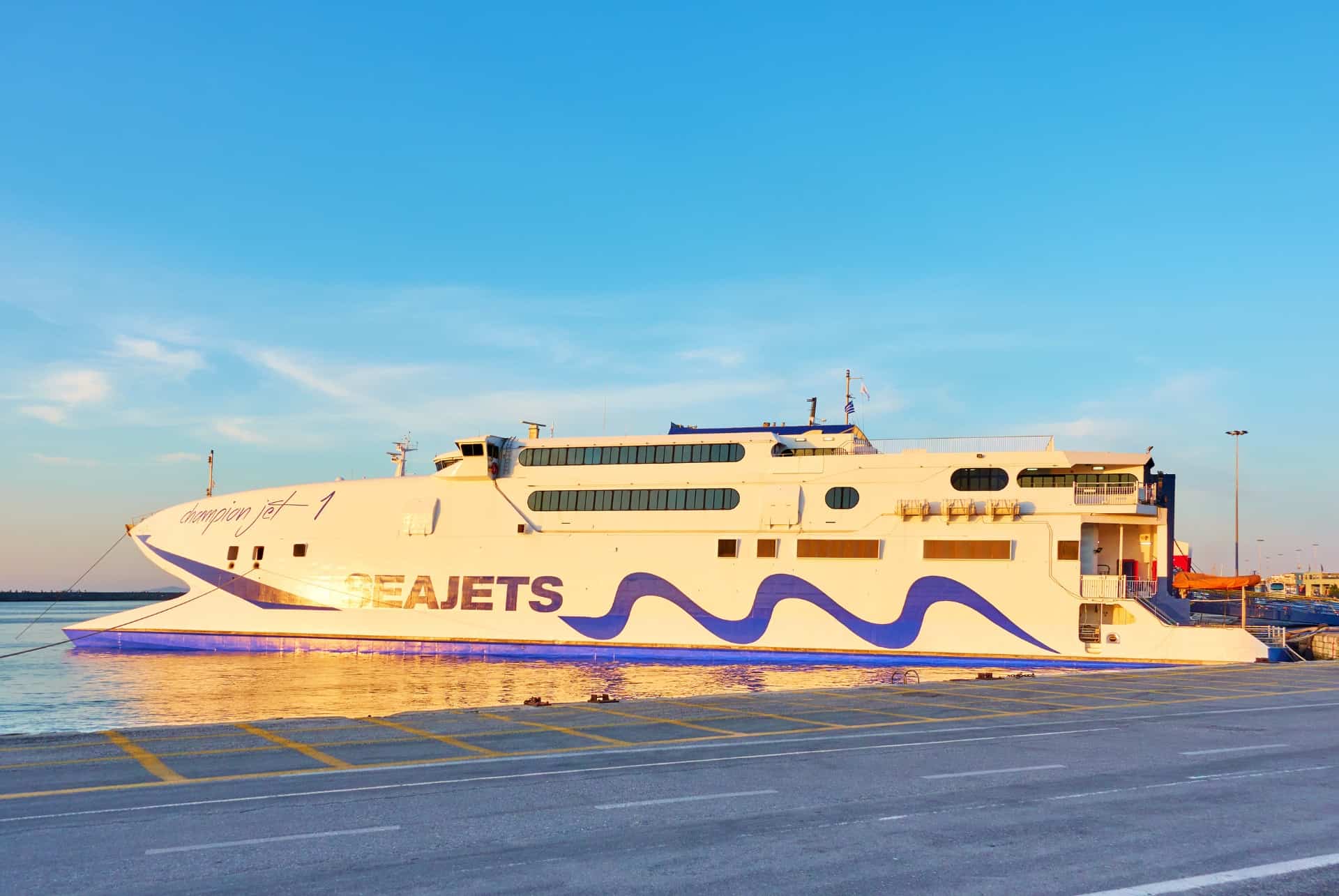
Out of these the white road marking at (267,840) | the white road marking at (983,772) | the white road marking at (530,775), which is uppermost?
the white road marking at (983,772)

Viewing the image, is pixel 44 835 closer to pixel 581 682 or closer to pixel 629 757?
pixel 629 757

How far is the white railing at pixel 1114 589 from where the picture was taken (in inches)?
1374

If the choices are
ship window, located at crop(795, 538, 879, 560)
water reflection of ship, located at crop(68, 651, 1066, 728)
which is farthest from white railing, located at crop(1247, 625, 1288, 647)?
ship window, located at crop(795, 538, 879, 560)

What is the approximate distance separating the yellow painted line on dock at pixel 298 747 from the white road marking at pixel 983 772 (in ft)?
24.8

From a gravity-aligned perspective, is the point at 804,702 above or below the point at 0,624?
above

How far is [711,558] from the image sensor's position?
3975cm

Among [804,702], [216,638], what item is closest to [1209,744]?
[804,702]

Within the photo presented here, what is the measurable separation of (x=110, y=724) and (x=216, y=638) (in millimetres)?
22576

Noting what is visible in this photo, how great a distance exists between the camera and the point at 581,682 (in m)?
34.3

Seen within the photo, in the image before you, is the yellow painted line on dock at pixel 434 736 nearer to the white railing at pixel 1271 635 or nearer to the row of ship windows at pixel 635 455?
the row of ship windows at pixel 635 455

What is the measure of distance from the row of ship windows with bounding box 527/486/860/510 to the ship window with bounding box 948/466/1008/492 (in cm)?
401

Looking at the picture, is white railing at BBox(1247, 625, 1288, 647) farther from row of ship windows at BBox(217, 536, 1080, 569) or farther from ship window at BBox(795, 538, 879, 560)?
ship window at BBox(795, 538, 879, 560)

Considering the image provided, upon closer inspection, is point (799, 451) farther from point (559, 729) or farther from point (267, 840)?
point (267, 840)

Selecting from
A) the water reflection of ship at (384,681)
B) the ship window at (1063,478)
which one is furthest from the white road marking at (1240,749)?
the ship window at (1063,478)
